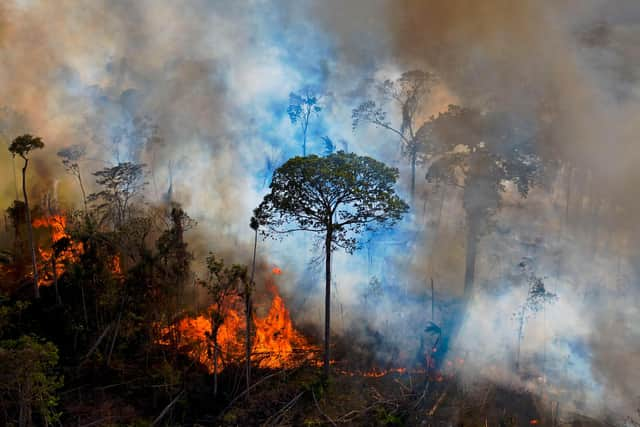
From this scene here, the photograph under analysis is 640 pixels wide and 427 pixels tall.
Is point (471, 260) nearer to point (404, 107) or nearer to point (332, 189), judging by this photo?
point (332, 189)

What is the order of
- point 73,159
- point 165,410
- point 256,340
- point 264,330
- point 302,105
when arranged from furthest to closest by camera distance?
1. point 302,105
2. point 73,159
3. point 264,330
4. point 256,340
5. point 165,410

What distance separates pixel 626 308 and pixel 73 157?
4350 cm

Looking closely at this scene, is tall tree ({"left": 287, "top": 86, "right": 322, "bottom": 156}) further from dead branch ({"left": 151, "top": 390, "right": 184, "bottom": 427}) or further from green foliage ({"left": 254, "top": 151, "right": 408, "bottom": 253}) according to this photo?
dead branch ({"left": 151, "top": 390, "right": 184, "bottom": 427})

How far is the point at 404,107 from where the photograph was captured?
119 ft

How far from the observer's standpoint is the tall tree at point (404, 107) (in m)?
35.1

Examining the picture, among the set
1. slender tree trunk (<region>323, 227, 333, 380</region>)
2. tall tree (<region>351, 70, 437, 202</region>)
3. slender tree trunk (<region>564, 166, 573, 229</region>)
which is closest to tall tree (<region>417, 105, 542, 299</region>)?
tall tree (<region>351, 70, 437, 202</region>)

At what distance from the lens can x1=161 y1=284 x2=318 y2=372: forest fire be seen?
2289 centimetres

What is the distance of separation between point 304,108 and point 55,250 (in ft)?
73.7

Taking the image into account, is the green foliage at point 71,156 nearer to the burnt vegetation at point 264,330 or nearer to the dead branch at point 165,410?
the burnt vegetation at point 264,330

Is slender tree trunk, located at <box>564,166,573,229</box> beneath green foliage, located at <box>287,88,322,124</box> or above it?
beneath

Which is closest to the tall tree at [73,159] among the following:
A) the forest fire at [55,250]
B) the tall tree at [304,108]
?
the forest fire at [55,250]

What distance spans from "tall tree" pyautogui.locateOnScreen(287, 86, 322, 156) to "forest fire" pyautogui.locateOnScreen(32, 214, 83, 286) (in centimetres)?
1960

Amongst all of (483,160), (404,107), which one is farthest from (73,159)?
(483,160)

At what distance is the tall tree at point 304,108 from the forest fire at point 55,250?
1960 cm
